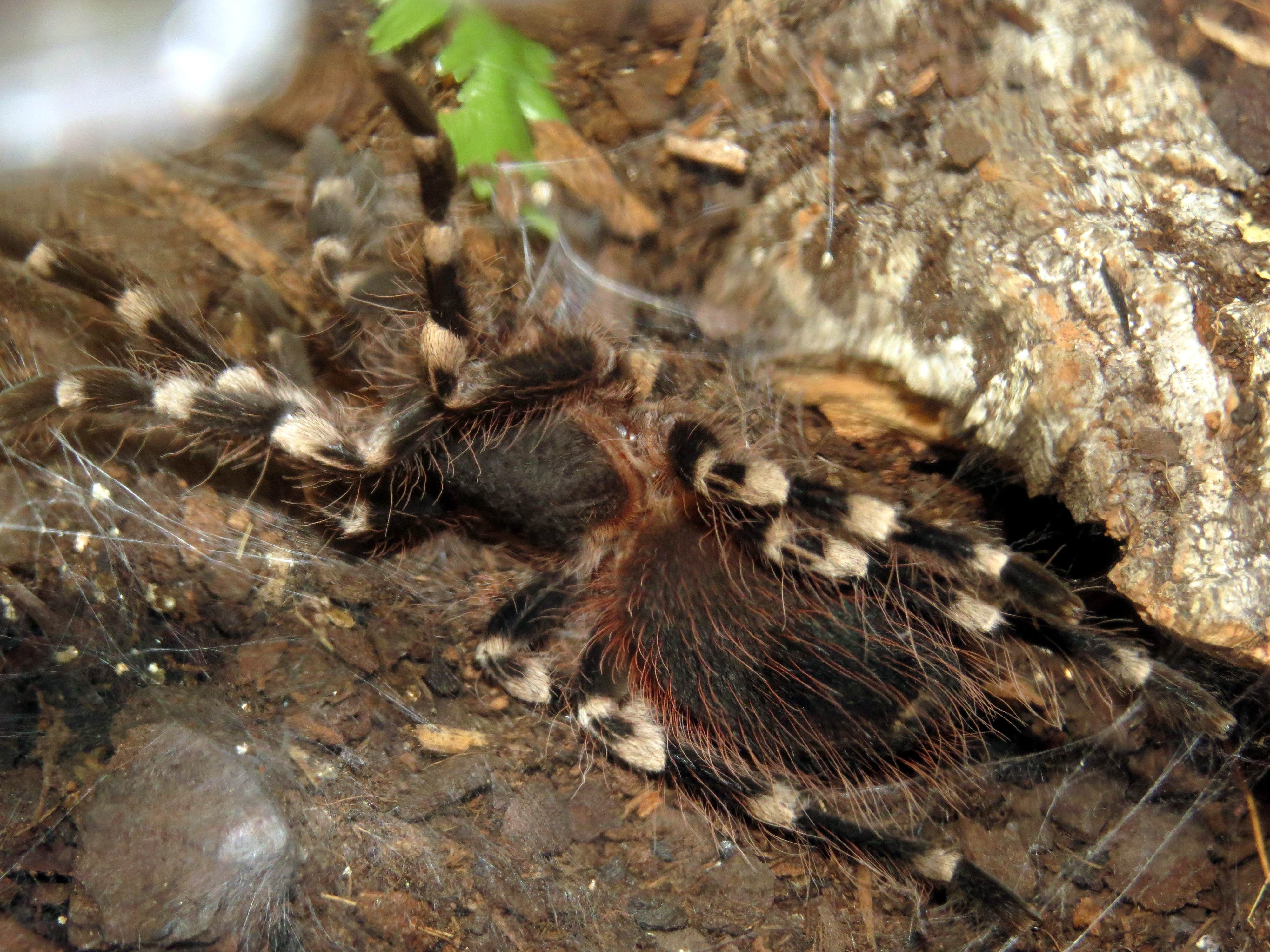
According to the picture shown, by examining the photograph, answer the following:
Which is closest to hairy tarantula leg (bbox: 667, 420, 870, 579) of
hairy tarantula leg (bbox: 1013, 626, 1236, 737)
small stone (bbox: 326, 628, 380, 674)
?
hairy tarantula leg (bbox: 1013, 626, 1236, 737)

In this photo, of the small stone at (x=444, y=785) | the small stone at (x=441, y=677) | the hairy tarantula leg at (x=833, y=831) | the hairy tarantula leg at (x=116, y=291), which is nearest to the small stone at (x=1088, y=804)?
the hairy tarantula leg at (x=833, y=831)

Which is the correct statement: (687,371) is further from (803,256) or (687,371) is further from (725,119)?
(725,119)

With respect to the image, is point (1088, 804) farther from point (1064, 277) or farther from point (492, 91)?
point (492, 91)

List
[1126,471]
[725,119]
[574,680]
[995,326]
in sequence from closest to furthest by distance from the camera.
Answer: [1126,471]
[995,326]
[574,680]
[725,119]

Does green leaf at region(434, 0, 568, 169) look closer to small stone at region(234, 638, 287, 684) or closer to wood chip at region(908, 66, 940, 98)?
wood chip at region(908, 66, 940, 98)

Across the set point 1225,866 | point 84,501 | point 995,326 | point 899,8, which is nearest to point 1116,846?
point 1225,866

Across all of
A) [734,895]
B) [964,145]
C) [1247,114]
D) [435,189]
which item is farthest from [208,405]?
[1247,114]

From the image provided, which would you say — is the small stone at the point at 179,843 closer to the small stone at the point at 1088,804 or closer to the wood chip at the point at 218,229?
the wood chip at the point at 218,229
